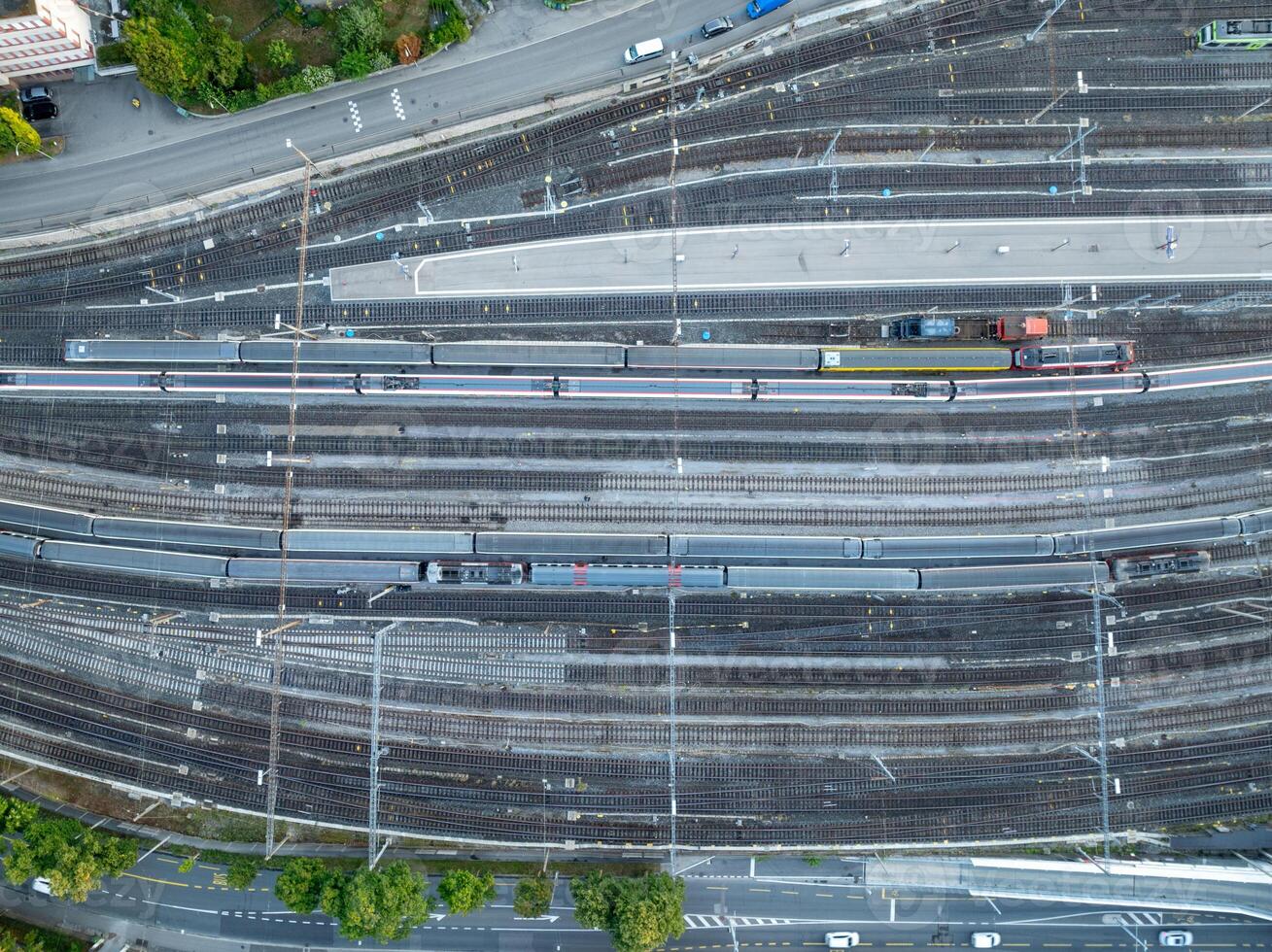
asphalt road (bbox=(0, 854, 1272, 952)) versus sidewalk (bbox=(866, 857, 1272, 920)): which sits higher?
sidewalk (bbox=(866, 857, 1272, 920))

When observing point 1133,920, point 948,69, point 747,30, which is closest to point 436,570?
point 747,30

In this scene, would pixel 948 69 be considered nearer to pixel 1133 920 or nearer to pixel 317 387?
pixel 317 387

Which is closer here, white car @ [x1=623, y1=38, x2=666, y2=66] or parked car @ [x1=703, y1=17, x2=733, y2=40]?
white car @ [x1=623, y1=38, x2=666, y2=66]

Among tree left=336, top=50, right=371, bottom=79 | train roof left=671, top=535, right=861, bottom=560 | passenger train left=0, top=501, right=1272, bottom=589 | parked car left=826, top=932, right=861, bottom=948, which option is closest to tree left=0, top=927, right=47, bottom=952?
passenger train left=0, top=501, right=1272, bottom=589

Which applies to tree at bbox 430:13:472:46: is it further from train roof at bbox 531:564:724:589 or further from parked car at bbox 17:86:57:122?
train roof at bbox 531:564:724:589

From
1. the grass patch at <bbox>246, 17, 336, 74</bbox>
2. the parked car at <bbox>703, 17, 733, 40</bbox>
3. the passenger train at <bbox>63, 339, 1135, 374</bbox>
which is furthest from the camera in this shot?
the passenger train at <bbox>63, 339, 1135, 374</bbox>
